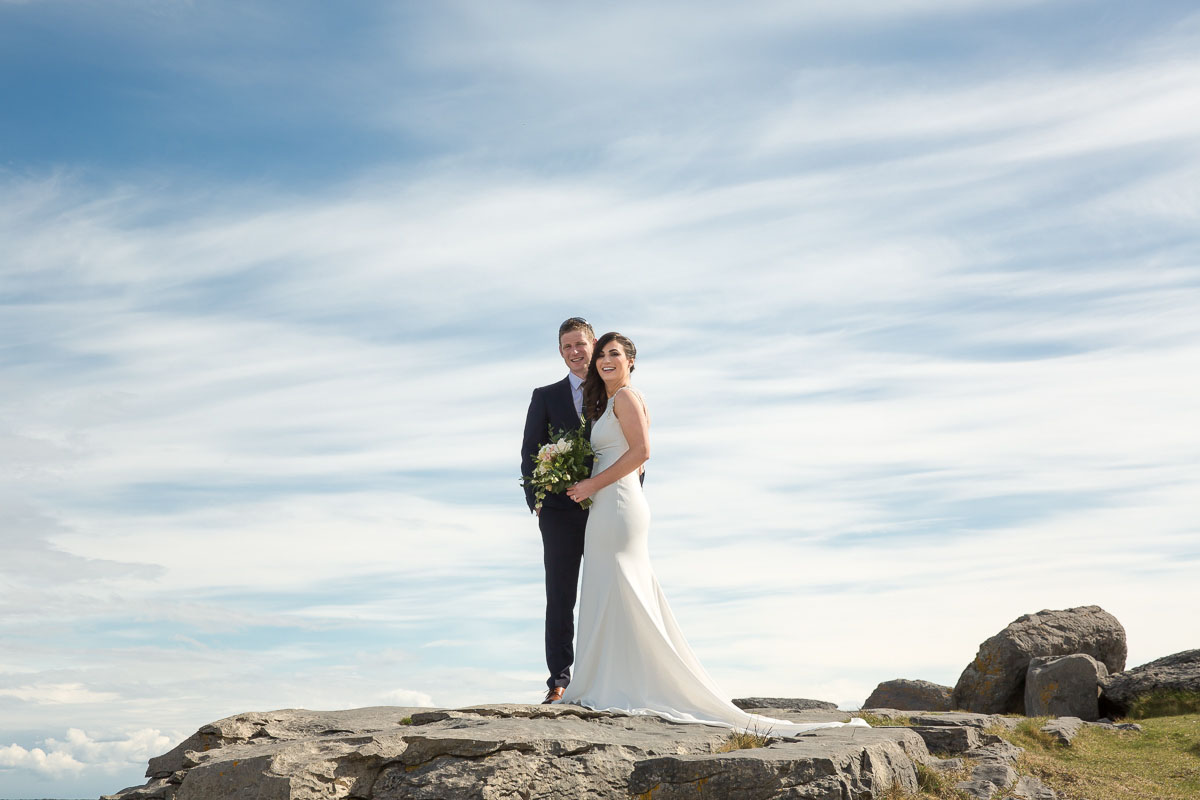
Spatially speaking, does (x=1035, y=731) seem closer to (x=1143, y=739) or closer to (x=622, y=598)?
(x=1143, y=739)

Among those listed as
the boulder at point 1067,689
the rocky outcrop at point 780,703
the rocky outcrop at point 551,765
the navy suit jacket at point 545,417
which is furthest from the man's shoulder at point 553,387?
the boulder at point 1067,689

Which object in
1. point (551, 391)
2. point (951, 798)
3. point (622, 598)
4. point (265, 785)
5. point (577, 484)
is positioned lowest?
point (951, 798)

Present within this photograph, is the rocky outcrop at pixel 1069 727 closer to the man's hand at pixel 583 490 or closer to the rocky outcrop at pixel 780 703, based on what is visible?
the rocky outcrop at pixel 780 703

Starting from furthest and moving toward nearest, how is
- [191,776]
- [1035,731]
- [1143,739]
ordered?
[1143,739]
[1035,731]
[191,776]

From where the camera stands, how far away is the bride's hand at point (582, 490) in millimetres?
10219

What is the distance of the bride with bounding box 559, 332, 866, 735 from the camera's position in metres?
9.71

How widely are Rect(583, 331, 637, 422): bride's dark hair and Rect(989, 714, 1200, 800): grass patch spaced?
6082 millimetres

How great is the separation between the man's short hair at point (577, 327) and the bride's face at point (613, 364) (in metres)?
0.85

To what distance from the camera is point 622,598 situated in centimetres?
998

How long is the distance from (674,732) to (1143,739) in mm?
8994

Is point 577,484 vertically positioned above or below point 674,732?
above

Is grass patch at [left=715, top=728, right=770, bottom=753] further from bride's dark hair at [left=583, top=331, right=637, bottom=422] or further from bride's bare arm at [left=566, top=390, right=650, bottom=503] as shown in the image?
bride's dark hair at [left=583, top=331, right=637, bottom=422]

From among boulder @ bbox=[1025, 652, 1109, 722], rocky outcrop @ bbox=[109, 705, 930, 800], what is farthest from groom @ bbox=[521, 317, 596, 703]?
boulder @ bbox=[1025, 652, 1109, 722]

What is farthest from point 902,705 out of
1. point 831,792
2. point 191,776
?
point 191,776
